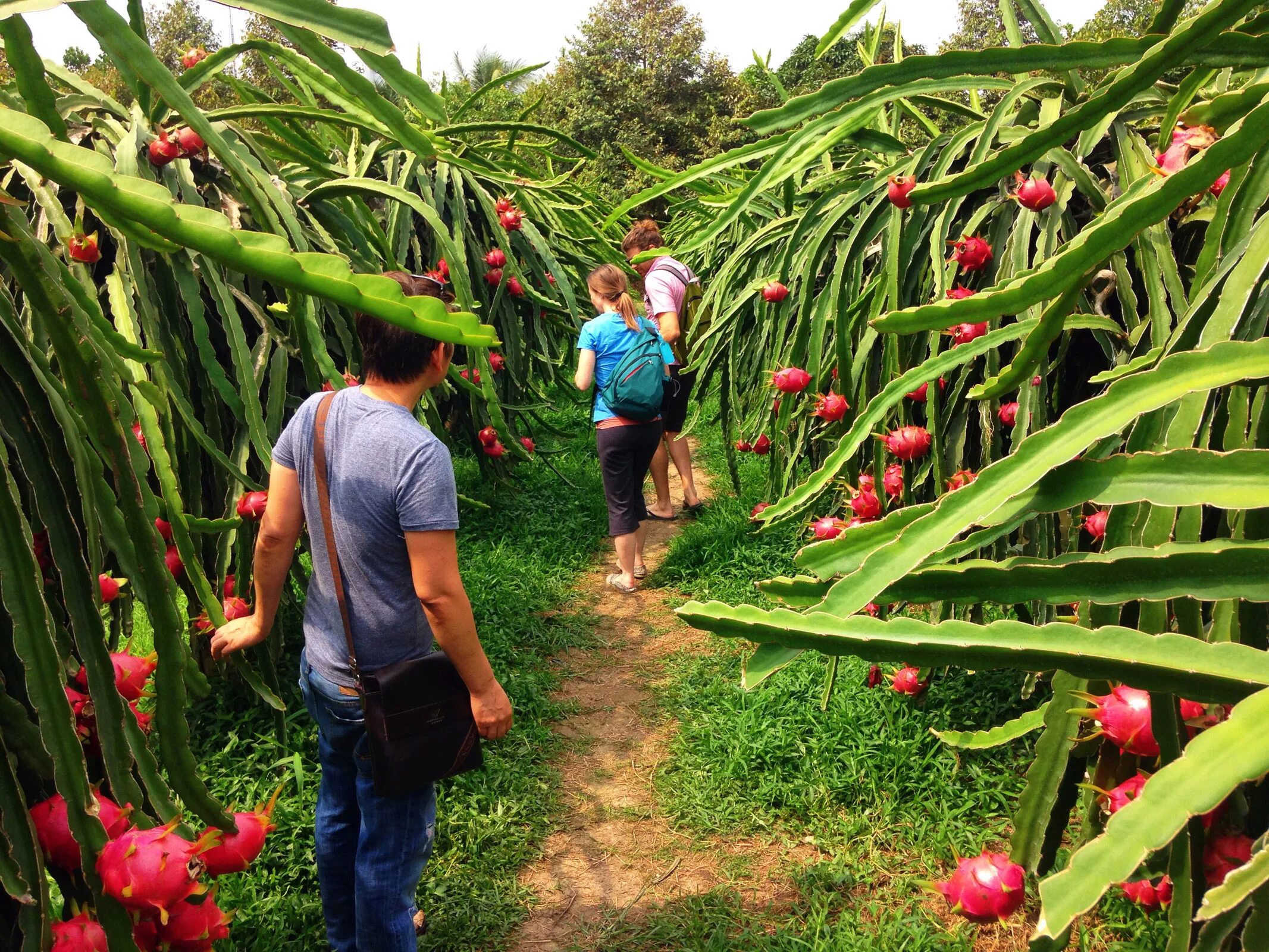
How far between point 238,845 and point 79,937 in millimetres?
218

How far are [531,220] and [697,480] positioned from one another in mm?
2218

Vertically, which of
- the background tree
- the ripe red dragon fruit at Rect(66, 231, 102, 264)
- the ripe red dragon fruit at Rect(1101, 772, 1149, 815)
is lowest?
the ripe red dragon fruit at Rect(1101, 772, 1149, 815)

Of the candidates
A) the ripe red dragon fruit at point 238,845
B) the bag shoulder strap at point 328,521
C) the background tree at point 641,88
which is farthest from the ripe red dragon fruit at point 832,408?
the background tree at point 641,88

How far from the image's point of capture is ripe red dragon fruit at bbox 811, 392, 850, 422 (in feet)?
9.11

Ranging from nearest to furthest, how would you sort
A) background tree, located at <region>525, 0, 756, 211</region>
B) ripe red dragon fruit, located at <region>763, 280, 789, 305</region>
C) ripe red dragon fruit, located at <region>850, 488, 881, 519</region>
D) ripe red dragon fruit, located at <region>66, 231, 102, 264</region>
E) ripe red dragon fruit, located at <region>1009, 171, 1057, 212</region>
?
ripe red dragon fruit, located at <region>66, 231, 102, 264</region> → ripe red dragon fruit, located at <region>1009, 171, 1057, 212</region> → ripe red dragon fruit, located at <region>850, 488, 881, 519</region> → ripe red dragon fruit, located at <region>763, 280, 789, 305</region> → background tree, located at <region>525, 0, 756, 211</region>

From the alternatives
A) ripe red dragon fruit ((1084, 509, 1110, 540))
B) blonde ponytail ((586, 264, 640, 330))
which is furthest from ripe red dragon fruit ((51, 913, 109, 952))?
blonde ponytail ((586, 264, 640, 330))

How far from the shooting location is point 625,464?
14.8 feet

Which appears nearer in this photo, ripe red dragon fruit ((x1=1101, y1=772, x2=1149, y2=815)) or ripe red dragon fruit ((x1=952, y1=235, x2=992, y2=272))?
ripe red dragon fruit ((x1=1101, y1=772, x2=1149, y2=815))

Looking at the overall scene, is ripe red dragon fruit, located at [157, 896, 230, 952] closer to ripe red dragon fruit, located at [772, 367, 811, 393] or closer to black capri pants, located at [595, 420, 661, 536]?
ripe red dragon fruit, located at [772, 367, 811, 393]

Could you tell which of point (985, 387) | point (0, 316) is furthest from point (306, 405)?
point (985, 387)

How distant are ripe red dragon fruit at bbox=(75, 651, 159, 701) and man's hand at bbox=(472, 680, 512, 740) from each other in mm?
803

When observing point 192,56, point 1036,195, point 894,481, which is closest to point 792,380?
point 894,481

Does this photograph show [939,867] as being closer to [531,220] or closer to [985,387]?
[985,387]

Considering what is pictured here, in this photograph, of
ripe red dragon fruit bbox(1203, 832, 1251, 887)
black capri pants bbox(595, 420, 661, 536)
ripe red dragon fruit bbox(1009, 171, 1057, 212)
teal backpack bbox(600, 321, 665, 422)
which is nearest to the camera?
ripe red dragon fruit bbox(1203, 832, 1251, 887)
